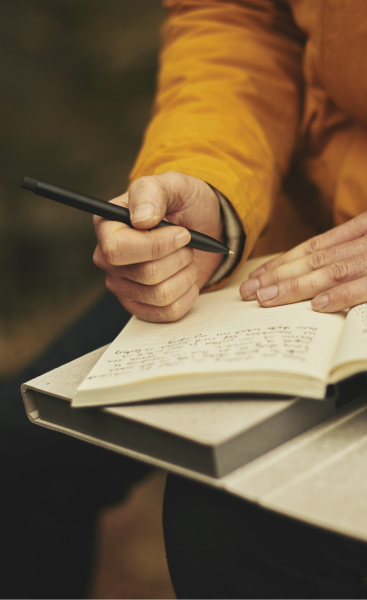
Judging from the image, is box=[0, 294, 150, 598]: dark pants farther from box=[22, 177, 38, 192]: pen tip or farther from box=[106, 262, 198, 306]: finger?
box=[22, 177, 38, 192]: pen tip

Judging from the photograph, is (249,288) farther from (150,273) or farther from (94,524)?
(94,524)

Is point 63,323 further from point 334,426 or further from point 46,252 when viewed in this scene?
point 334,426

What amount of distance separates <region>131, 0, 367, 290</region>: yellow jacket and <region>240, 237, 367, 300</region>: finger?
11cm

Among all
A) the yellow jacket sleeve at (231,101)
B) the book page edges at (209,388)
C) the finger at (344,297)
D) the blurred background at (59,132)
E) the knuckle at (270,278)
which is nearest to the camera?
the book page edges at (209,388)

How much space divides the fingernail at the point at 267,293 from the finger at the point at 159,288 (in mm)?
94

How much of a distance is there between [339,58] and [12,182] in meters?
1.40

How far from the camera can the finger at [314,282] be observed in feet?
1.85

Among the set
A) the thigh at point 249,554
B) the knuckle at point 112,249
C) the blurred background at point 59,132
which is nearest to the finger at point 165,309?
the knuckle at point 112,249

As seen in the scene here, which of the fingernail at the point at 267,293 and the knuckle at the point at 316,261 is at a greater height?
the knuckle at the point at 316,261

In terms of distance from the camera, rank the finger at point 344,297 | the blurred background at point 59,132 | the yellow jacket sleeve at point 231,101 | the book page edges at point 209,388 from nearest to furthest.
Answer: the book page edges at point 209,388, the finger at point 344,297, the yellow jacket sleeve at point 231,101, the blurred background at point 59,132

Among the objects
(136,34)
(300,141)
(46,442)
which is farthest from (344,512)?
(136,34)

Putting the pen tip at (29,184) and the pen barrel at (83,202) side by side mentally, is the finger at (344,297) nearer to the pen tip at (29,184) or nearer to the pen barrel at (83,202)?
the pen barrel at (83,202)

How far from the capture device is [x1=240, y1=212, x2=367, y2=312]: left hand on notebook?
522mm

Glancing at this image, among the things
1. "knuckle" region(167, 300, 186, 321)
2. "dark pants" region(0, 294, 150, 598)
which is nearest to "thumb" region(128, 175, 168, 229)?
"knuckle" region(167, 300, 186, 321)
